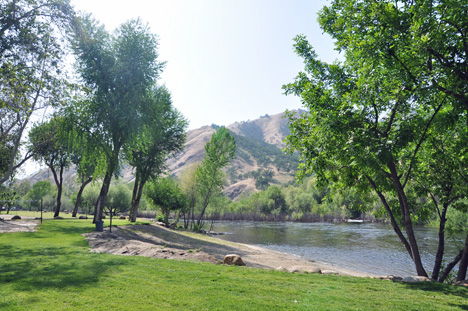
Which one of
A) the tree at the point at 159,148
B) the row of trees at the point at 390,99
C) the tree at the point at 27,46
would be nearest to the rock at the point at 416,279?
the row of trees at the point at 390,99

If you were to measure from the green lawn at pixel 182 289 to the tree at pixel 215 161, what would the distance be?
36151mm

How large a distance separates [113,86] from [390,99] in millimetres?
21963

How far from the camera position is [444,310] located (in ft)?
23.4

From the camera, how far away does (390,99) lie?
10406 millimetres

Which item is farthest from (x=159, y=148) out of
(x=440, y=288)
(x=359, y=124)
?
(x=440, y=288)

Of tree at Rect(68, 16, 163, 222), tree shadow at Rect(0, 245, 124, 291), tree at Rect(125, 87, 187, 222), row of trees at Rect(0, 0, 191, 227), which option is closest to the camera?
A: tree shadow at Rect(0, 245, 124, 291)

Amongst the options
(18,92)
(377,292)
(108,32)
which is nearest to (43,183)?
(108,32)

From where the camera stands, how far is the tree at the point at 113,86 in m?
23.9

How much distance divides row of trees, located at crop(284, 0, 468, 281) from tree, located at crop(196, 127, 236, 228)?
35.3 meters

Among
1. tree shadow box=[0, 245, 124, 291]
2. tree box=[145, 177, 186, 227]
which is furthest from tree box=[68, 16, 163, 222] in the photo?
tree box=[145, 177, 186, 227]

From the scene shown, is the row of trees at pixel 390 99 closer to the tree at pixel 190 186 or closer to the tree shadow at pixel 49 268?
the tree shadow at pixel 49 268

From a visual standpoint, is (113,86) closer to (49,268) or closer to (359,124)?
(49,268)

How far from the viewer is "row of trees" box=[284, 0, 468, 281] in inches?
341

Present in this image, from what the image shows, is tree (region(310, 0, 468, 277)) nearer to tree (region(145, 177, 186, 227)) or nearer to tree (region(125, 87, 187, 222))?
tree (region(125, 87, 187, 222))
